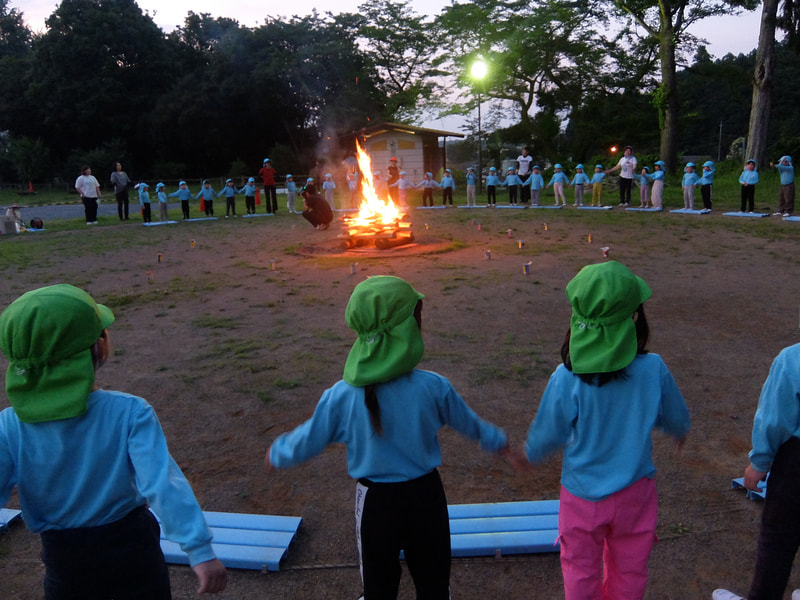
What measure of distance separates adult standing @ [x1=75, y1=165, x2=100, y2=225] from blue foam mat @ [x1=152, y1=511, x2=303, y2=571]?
2057 cm

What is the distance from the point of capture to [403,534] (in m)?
2.57

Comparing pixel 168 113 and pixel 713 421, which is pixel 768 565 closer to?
pixel 713 421

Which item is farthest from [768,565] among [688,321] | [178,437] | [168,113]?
[168,113]

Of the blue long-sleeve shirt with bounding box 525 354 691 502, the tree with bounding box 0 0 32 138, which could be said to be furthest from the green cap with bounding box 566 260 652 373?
the tree with bounding box 0 0 32 138

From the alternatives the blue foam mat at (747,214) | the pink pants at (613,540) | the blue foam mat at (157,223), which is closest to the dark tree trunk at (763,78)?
the blue foam mat at (747,214)

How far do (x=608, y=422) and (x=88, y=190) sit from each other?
23.2m

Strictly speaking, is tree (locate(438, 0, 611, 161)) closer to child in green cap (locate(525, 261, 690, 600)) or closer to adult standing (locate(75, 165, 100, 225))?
adult standing (locate(75, 165, 100, 225))

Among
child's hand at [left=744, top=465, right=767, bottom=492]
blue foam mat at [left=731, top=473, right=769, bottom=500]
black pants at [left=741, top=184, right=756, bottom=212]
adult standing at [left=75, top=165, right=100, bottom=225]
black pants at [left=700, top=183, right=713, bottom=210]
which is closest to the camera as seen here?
child's hand at [left=744, top=465, right=767, bottom=492]

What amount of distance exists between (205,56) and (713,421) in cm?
5212

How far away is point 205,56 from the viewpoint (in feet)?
162

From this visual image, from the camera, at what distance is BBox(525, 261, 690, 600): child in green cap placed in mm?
2551

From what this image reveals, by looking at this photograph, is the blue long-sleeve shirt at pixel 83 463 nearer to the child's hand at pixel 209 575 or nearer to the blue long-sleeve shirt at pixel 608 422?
the child's hand at pixel 209 575

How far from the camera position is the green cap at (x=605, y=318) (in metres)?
2.50

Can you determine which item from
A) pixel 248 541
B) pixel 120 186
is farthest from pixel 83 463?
pixel 120 186
